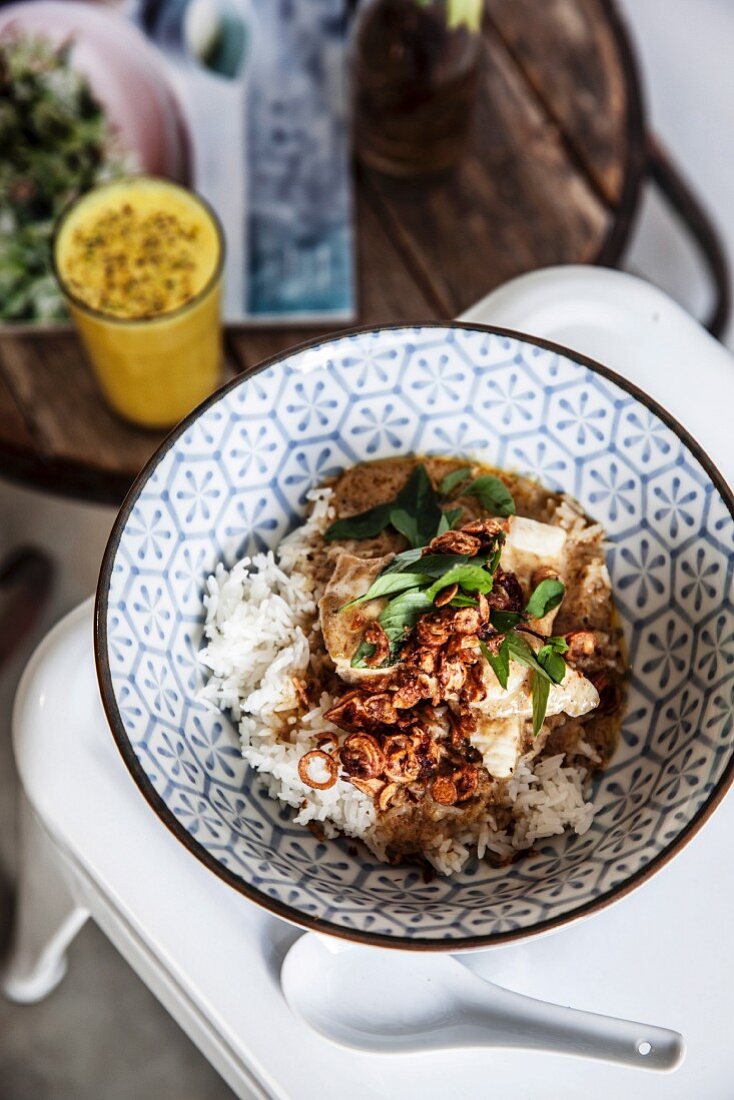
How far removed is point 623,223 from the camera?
1610 millimetres

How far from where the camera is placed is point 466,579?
3.16ft

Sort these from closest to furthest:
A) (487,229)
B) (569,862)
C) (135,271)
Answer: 1. (569,862)
2. (135,271)
3. (487,229)

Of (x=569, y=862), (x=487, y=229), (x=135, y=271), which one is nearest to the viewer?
(x=569, y=862)

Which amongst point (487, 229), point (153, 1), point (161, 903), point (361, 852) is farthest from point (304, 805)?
point (153, 1)

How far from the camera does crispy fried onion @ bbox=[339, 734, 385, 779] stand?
933 mm

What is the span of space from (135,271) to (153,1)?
0.53 metres

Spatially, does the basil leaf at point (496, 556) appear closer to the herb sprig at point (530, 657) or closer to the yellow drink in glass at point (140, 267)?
the herb sprig at point (530, 657)

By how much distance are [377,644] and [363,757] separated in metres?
0.11

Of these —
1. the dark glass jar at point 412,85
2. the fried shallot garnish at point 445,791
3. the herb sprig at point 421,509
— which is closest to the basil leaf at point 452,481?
the herb sprig at point 421,509

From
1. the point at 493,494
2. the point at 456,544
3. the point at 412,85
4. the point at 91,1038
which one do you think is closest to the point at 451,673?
the point at 456,544

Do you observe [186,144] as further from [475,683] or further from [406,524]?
[475,683]

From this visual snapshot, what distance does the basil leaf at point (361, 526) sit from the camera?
3.55ft

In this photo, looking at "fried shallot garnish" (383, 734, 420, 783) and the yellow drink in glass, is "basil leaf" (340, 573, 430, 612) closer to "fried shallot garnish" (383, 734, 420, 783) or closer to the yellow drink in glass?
"fried shallot garnish" (383, 734, 420, 783)

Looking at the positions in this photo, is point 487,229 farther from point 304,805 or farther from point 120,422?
point 304,805
